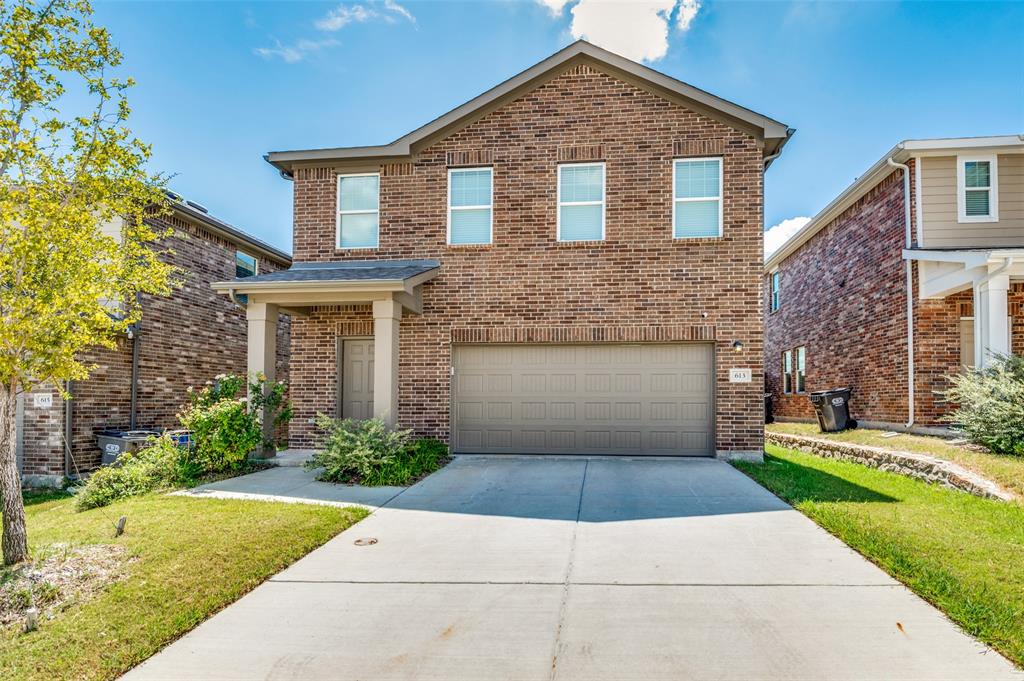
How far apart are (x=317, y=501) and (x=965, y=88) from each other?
1669 cm

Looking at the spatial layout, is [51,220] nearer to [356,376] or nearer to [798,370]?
[356,376]

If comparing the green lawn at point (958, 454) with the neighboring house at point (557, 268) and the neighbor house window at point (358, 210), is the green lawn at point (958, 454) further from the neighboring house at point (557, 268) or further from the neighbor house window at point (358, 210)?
the neighbor house window at point (358, 210)

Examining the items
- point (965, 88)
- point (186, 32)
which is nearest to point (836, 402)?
point (965, 88)

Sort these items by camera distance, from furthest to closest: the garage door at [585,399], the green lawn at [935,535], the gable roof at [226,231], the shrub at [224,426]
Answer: the gable roof at [226,231] < the garage door at [585,399] < the shrub at [224,426] < the green lawn at [935,535]

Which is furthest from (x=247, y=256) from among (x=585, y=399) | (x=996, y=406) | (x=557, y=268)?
(x=996, y=406)

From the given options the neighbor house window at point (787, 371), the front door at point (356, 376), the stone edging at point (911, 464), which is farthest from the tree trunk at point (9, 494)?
the neighbor house window at point (787, 371)

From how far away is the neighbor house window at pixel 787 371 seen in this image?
802 inches

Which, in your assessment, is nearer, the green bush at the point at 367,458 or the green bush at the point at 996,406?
the green bush at the point at 996,406

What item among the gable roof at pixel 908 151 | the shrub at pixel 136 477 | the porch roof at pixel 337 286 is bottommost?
the shrub at pixel 136 477

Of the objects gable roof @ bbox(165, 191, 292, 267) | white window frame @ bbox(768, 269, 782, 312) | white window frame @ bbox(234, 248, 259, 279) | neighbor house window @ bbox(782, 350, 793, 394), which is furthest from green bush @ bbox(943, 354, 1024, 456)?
white window frame @ bbox(234, 248, 259, 279)

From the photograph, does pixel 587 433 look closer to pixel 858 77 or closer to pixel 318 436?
pixel 318 436

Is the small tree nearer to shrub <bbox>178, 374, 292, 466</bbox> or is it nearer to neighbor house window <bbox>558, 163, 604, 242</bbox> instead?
shrub <bbox>178, 374, 292, 466</bbox>

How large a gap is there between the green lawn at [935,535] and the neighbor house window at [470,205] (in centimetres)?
638

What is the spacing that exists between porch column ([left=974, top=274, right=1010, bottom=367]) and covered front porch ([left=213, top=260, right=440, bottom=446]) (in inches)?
379
